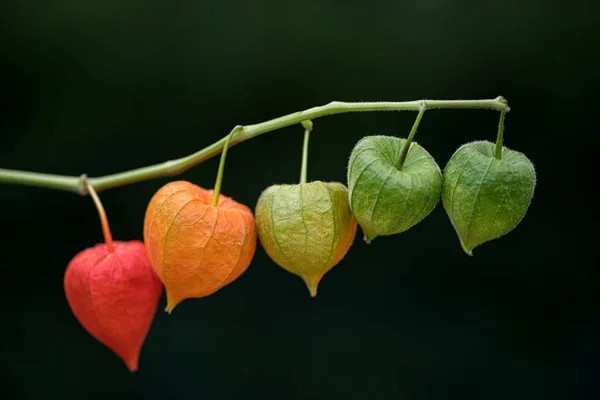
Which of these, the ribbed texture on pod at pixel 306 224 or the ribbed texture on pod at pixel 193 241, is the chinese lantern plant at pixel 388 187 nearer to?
the ribbed texture on pod at pixel 306 224

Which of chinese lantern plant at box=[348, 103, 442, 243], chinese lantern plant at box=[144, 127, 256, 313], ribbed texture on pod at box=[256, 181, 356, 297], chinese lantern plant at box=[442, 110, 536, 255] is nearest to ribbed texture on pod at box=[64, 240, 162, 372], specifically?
chinese lantern plant at box=[144, 127, 256, 313]

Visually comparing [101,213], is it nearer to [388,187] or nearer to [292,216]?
[292,216]

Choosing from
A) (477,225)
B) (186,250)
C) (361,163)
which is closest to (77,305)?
(186,250)

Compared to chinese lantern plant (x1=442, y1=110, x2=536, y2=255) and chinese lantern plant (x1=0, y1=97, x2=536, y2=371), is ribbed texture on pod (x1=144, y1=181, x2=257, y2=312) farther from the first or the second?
chinese lantern plant (x1=442, y1=110, x2=536, y2=255)

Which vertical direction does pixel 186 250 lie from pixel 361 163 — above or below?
below

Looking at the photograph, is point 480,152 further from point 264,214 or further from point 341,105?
point 264,214

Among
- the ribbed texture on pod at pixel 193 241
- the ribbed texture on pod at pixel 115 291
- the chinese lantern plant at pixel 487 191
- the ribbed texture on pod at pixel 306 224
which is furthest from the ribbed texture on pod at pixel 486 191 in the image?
the ribbed texture on pod at pixel 115 291
